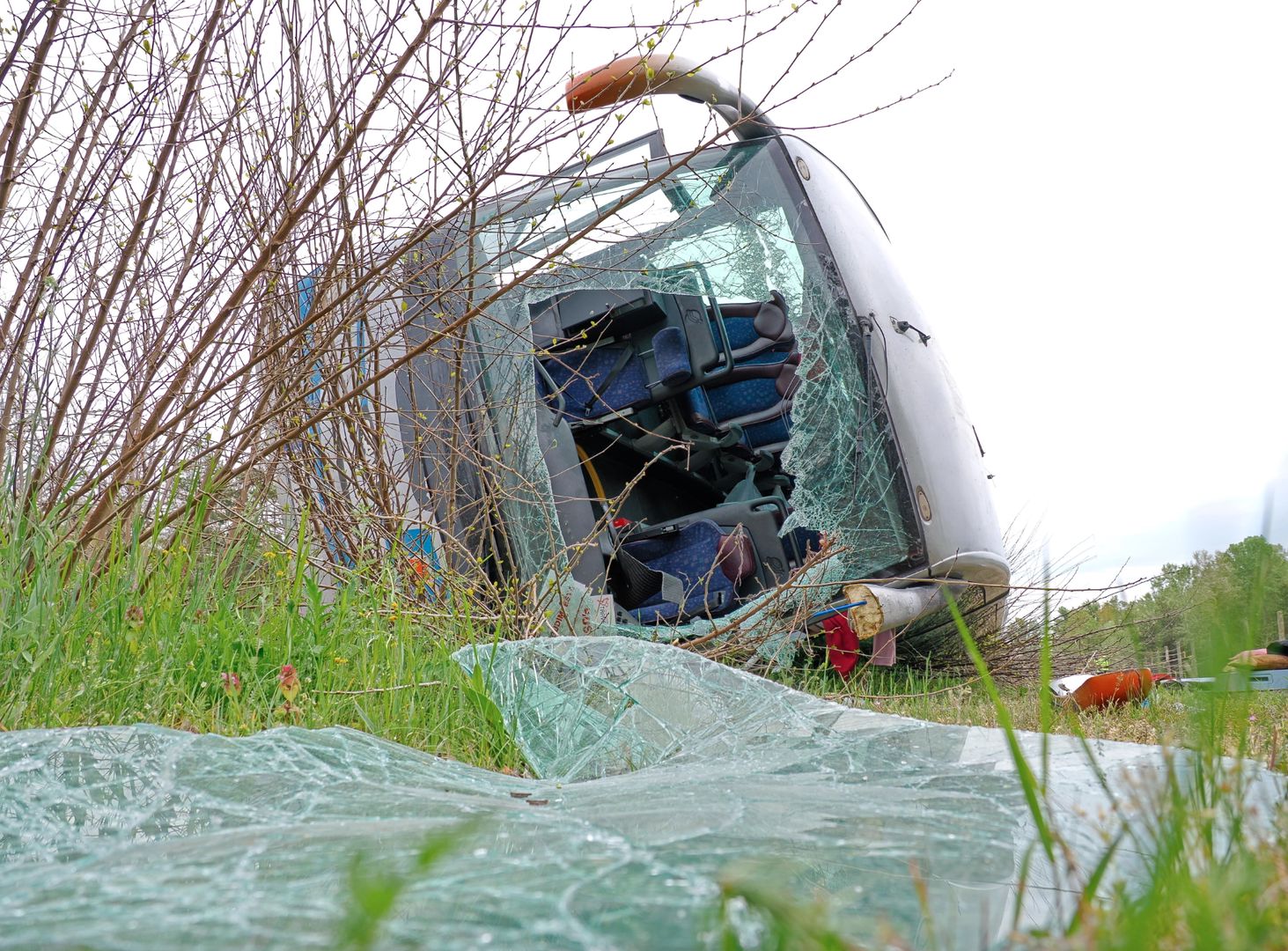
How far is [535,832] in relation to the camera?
97 cm

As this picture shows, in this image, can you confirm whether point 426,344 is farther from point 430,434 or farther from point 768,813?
point 768,813

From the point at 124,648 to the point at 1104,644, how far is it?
17.3 ft

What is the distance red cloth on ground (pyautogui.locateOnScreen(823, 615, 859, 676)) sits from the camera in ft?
12.8

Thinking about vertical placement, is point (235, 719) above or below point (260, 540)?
below

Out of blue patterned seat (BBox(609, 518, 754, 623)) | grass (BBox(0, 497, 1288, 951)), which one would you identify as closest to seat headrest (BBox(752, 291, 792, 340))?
blue patterned seat (BBox(609, 518, 754, 623))

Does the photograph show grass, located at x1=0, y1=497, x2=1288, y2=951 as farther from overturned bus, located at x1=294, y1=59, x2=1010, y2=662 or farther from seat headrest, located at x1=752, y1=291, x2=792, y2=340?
seat headrest, located at x1=752, y1=291, x2=792, y2=340

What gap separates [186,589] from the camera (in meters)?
2.39

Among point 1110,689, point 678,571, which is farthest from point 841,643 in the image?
point 678,571

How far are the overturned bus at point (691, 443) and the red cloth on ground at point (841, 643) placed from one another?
16 millimetres

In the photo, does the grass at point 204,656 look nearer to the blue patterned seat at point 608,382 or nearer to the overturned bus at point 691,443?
the overturned bus at point 691,443

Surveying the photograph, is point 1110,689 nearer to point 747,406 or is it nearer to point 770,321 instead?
point 770,321

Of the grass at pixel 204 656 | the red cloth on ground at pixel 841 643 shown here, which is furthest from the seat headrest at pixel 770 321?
the grass at pixel 204 656

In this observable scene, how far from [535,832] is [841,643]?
3.12 m

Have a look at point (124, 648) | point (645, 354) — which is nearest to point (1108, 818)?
point (124, 648)
